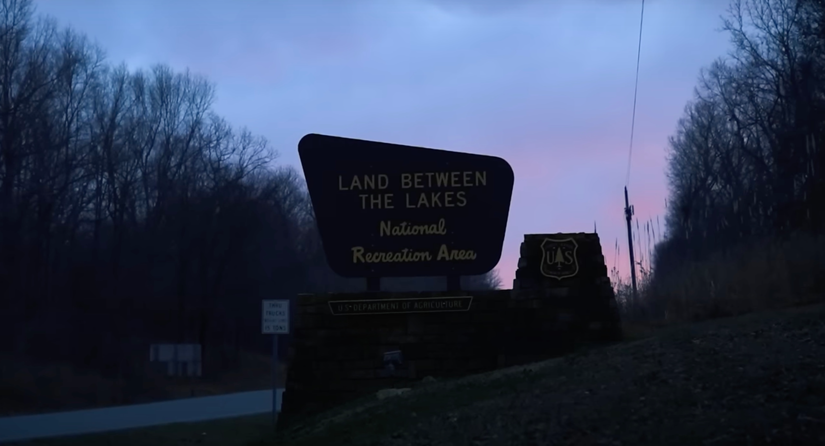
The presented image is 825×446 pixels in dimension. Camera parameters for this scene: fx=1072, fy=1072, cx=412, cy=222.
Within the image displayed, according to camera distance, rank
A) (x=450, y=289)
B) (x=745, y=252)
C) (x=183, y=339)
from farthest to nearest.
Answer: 1. (x=183, y=339)
2. (x=745, y=252)
3. (x=450, y=289)

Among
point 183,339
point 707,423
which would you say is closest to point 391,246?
point 707,423

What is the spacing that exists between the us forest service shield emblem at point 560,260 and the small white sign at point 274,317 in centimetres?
839

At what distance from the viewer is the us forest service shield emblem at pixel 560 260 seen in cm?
1823

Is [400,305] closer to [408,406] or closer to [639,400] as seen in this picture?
[408,406]

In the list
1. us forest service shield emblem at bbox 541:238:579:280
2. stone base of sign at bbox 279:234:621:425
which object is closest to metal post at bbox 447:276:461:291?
stone base of sign at bbox 279:234:621:425

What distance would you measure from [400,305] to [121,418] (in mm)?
15886

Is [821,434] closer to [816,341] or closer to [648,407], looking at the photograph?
[648,407]

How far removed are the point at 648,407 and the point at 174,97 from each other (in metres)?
55.8

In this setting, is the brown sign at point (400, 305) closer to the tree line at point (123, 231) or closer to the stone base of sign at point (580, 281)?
the stone base of sign at point (580, 281)

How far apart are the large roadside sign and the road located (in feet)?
30.8

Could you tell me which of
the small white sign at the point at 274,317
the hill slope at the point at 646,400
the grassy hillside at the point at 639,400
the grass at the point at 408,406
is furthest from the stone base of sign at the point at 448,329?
the small white sign at the point at 274,317

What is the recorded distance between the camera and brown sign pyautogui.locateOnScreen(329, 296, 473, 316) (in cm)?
1838

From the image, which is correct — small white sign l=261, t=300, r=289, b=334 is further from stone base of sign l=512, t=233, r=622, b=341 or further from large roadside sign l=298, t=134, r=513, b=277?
stone base of sign l=512, t=233, r=622, b=341

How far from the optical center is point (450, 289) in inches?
747
